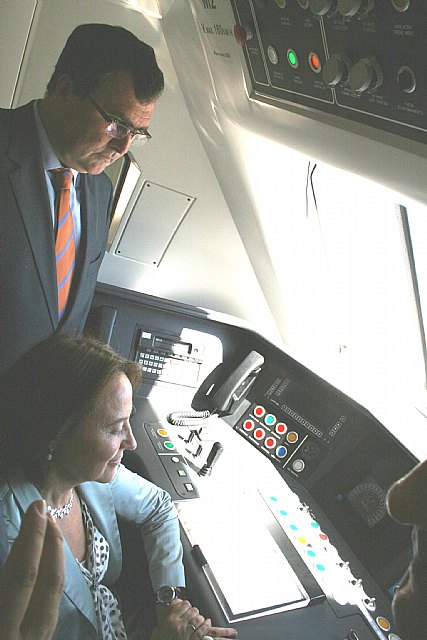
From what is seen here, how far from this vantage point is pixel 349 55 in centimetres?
98

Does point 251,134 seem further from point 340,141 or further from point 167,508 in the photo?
point 167,508

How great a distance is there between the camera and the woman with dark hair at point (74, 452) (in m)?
1.36

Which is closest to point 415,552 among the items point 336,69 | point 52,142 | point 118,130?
point 336,69

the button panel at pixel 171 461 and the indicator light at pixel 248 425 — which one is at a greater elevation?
the indicator light at pixel 248 425

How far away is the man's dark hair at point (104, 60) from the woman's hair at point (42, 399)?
2.37 ft

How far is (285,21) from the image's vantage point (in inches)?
43.8

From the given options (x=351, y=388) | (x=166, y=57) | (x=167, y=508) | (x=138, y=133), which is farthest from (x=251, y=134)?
(x=167, y=508)

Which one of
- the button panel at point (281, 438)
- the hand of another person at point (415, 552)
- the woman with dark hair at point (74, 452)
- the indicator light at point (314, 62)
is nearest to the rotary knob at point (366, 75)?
Answer: the indicator light at point (314, 62)

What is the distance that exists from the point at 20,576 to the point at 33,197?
123cm

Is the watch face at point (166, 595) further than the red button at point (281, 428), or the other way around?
the red button at point (281, 428)

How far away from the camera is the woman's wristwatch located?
1.52m

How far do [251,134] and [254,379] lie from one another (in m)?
1.14

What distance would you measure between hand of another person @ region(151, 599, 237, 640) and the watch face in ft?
0.22

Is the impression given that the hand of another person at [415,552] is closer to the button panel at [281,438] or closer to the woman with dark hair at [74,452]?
the woman with dark hair at [74,452]
